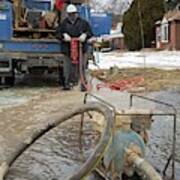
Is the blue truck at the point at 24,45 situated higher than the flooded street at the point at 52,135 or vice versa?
the blue truck at the point at 24,45

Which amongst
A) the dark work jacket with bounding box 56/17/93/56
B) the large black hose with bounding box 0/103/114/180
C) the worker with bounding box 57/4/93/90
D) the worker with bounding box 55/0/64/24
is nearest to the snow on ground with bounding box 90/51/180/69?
the worker with bounding box 55/0/64/24

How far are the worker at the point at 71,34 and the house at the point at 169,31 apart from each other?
119 feet

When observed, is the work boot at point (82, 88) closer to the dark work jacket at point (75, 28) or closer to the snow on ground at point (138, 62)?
the dark work jacket at point (75, 28)

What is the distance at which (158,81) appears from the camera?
16797 millimetres

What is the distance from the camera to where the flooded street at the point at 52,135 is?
660cm

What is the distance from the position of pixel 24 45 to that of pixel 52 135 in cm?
661

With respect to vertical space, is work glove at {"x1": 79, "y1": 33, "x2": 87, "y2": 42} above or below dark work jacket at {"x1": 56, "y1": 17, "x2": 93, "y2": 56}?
below

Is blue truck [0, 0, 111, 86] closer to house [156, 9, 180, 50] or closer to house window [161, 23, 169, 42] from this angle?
house [156, 9, 180, 50]

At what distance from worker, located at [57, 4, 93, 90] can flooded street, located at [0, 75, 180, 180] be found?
3.10 feet

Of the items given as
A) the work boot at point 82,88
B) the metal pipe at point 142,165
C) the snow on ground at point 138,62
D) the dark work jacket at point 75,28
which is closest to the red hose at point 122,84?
the work boot at point 82,88

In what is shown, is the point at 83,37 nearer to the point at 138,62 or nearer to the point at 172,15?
the point at 138,62

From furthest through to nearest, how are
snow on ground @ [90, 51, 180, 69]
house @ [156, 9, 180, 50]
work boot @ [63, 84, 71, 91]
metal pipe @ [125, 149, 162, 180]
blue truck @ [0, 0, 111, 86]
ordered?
house @ [156, 9, 180, 50]
snow on ground @ [90, 51, 180, 69]
work boot @ [63, 84, 71, 91]
blue truck @ [0, 0, 111, 86]
metal pipe @ [125, 149, 162, 180]

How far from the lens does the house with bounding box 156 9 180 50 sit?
51156 millimetres

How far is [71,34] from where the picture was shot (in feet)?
47.3
